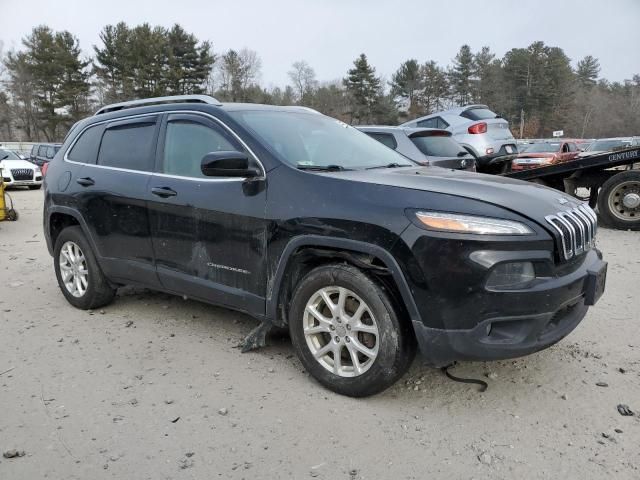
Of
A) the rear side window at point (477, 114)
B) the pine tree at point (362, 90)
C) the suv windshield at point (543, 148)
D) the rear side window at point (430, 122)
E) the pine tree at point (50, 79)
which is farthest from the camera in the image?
the pine tree at point (362, 90)

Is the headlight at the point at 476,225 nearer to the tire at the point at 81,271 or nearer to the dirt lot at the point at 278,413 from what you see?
the dirt lot at the point at 278,413

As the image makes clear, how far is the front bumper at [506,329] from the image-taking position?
2672 mm

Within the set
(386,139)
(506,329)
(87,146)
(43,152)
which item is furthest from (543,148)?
(43,152)

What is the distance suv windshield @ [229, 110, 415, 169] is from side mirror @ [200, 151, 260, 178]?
253mm

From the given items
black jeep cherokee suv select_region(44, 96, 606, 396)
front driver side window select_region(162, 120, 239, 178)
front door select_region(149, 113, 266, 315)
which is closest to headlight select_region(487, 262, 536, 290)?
black jeep cherokee suv select_region(44, 96, 606, 396)

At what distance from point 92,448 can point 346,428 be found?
1.31 meters

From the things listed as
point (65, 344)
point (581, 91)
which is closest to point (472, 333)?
point (65, 344)

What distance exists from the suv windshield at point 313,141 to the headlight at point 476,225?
41.5 inches

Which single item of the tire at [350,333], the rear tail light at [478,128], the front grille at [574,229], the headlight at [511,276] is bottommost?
the tire at [350,333]

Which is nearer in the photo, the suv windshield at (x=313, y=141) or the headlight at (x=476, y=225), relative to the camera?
the headlight at (x=476, y=225)

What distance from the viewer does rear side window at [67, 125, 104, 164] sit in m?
4.71

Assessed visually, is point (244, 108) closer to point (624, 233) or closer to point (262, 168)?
point (262, 168)

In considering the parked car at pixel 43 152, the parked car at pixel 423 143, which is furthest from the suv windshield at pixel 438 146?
the parked car at pixel 43 152

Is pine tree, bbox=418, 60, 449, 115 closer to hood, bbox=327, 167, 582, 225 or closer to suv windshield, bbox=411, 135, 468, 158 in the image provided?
suv windshield, bbox=411, 135, 468, 158
